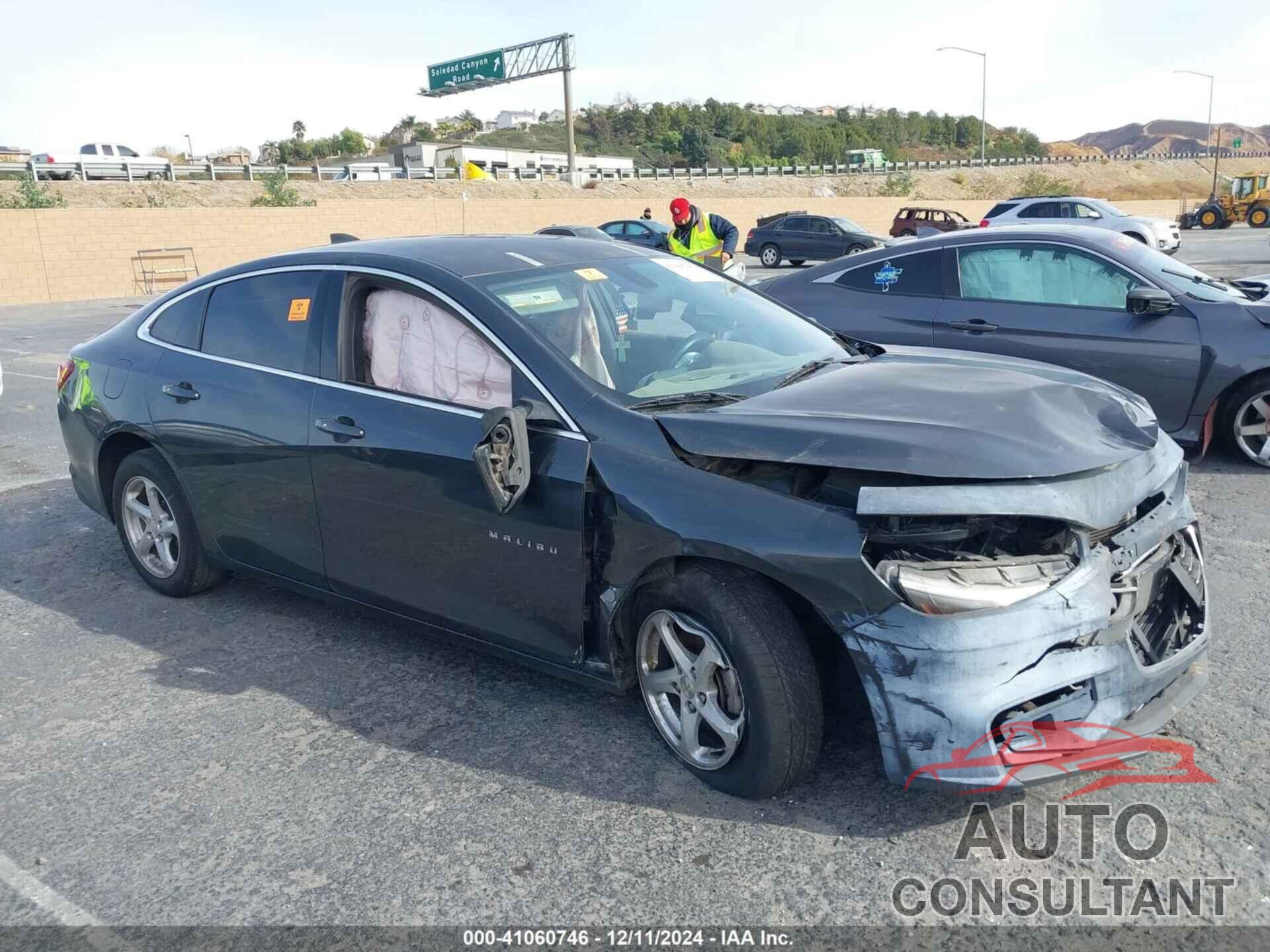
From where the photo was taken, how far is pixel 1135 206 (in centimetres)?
5403

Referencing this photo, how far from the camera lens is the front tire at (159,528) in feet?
15.6

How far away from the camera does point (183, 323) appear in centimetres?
480

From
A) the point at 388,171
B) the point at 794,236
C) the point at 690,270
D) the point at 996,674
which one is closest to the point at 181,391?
the point at 690,270

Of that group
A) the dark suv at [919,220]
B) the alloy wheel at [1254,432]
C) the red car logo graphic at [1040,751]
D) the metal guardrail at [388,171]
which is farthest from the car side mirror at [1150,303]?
the metal guardrail at [388,171]

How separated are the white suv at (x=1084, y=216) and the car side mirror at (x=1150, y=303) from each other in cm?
→ 1923

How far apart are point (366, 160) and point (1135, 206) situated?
65.7 meters

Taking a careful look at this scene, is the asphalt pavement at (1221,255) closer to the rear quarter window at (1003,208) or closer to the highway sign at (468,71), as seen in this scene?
the rear quarter window at (1003,208)

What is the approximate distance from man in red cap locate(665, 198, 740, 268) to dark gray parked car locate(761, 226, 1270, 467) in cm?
310

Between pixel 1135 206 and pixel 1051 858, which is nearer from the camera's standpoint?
pixel 1051 858

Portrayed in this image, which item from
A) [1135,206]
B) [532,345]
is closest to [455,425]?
[532,345]

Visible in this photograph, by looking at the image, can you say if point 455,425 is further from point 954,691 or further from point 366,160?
point 366,160

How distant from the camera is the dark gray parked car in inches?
247

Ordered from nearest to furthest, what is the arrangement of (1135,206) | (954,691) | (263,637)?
(954,691)
(263,637)
(1135,206)

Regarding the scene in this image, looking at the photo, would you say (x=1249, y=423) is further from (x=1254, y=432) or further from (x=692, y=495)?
(x=692, y=495)
